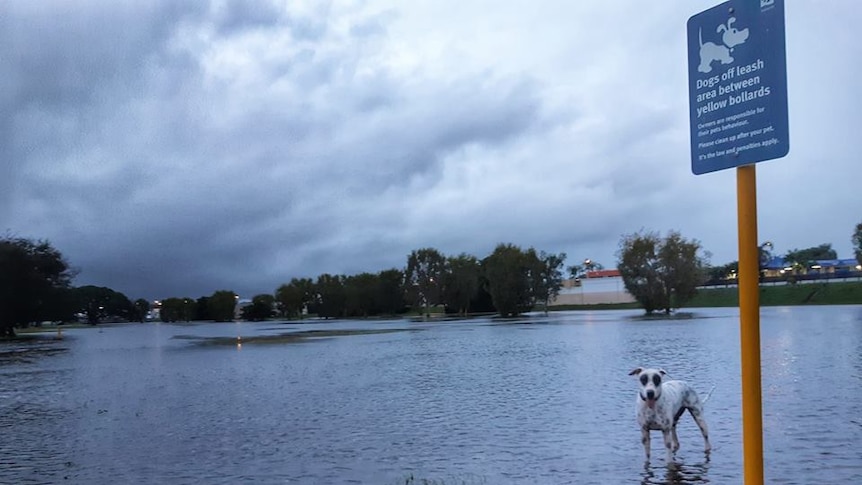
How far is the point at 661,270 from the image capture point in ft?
263

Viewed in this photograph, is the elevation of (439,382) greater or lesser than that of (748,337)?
lesser

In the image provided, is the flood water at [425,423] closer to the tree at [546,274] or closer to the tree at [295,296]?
the tree at [546,274]

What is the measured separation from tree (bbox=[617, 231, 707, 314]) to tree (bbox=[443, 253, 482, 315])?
42121mm

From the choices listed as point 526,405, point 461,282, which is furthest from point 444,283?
point 526,405

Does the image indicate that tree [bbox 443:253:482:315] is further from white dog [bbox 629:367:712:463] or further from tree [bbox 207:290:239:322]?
white dog [bbox 629:367:712:463]

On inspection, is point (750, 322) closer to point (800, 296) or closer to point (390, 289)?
point (800, 296)

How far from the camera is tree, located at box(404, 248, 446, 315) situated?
5123 inches

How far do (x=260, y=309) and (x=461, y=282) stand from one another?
7619 cm

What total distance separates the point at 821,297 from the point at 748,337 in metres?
104

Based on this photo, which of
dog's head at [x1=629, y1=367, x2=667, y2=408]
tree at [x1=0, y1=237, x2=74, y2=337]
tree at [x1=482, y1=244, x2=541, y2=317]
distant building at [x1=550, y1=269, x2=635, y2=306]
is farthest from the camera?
distant building at [x1=550, y1=269, x2=635, y2=306]

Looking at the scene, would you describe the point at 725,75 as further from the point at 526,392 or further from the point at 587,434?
the point at 526,392

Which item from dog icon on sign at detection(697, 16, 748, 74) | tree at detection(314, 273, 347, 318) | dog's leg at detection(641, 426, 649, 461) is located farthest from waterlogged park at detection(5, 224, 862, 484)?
tree at detection(314, 273, 347, 318)

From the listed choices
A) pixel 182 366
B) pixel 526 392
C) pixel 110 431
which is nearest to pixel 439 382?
pixel 526 392

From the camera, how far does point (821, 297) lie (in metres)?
97.6
